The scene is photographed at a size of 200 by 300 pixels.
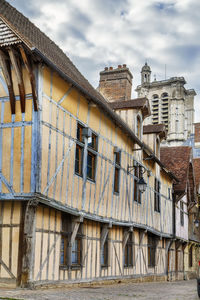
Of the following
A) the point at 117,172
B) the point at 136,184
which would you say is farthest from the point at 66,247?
the point at 136,184

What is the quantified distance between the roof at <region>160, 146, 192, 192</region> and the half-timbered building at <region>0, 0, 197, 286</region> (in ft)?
29.1

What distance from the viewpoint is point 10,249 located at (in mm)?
9125

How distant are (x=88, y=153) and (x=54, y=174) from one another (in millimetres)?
2288

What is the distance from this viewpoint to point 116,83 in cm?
2000

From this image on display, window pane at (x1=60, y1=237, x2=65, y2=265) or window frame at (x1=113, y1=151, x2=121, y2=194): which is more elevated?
window frame at (x1=113, y1=151, x2=121, y2=194)

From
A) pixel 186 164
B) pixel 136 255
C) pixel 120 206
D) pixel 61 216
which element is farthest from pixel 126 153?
pixel 186 164

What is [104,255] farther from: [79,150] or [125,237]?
[79,150]

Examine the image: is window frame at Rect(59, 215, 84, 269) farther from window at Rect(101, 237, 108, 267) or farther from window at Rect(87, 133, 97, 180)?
window at Rect(101, 237, 108, 267)

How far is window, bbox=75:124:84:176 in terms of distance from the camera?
11414mm

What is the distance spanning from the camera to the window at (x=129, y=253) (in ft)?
50.3

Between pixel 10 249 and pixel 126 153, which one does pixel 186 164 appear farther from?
pixel 10 249

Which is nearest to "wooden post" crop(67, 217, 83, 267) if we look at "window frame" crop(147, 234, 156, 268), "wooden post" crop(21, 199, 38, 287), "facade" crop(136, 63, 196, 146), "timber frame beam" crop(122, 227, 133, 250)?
"wooden post" crop(21, 199, 38, 287)

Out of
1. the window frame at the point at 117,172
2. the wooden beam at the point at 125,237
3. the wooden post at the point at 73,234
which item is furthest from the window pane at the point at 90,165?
the wooden beam at the point at 125,237

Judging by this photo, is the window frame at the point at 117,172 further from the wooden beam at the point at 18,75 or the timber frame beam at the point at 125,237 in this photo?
the wooden beam at the point at 18,75
